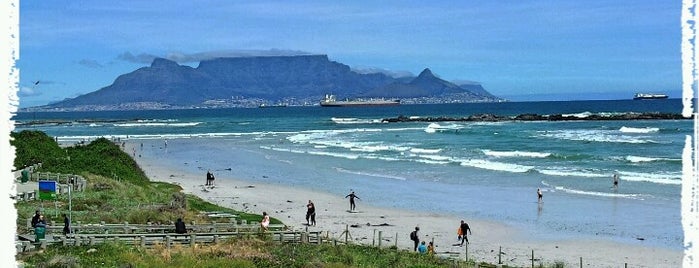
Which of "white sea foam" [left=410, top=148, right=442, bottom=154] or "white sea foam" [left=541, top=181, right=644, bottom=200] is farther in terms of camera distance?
"white sea foam" [left=410, top=148, right=442, bottom=154]

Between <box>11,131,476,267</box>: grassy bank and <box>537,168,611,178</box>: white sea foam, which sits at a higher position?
<box>537,168,611,178</box>: white sea foam

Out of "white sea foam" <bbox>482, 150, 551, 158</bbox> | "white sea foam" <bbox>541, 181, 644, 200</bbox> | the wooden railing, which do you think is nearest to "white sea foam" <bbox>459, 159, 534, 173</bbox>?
"white sea foam" <bbox>482, 150, 551, 158</bbox>

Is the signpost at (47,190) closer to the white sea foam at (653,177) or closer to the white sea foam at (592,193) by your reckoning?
the white sea foam at (592,193)

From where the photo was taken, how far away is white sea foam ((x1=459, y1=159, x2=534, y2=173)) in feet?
171

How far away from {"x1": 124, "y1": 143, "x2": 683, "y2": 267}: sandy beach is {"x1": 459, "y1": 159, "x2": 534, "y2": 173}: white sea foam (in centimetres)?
1537

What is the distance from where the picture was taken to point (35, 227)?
22.0m

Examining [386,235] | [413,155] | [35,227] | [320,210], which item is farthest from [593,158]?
[35,227]

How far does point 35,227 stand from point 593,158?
44.6m

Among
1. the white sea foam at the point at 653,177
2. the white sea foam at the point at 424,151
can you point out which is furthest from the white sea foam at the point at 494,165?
the white sea foam at the point at 424,151

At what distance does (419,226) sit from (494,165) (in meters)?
24.6

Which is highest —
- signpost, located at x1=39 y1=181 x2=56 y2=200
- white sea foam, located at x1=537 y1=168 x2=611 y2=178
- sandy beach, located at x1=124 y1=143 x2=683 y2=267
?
signpost, located at x1=39 y1=181 x2=56 y2=200

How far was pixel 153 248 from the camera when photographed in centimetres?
2220

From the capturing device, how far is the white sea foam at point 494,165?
5219 centimetres

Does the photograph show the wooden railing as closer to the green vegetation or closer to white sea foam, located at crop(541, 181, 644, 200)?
the green vegetation
